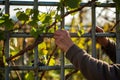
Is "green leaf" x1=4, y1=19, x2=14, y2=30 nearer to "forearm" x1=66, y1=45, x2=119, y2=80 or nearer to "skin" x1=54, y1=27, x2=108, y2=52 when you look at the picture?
"skin" x1=54, y1=27, x2=108, y2=52

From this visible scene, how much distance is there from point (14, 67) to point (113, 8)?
2.75 feet

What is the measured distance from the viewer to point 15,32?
263cm

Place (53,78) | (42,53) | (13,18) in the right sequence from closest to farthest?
(13,18) < (42,53) < (53,78)

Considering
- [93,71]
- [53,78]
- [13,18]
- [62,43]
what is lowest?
[53,78]

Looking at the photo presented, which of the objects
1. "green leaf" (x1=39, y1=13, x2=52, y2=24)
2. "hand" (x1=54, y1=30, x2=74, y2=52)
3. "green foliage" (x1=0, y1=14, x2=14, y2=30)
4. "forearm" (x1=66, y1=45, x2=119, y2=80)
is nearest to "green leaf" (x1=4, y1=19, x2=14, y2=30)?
"green foliage" (x1=0, y1=14, x2=14, y2=30)

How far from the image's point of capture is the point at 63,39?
2584mm

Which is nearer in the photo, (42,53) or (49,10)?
(49,10)

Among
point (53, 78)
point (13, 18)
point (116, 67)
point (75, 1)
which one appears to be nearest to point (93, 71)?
point (116, 67)

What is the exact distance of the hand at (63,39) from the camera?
8.47 feet

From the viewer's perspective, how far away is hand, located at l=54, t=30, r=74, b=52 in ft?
8.47

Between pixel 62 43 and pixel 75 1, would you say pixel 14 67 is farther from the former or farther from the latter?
pixel 75 1

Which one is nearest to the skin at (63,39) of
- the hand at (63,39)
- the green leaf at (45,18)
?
the hand at (63,39)

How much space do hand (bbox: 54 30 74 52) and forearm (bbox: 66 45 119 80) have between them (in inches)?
1.5

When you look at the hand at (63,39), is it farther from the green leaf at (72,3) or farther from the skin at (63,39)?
the green leaf at (72,3)
